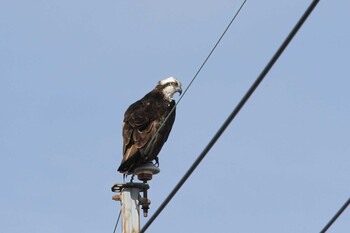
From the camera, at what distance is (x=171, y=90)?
13.1 metres

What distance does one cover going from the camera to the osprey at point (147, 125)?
10.1 metres

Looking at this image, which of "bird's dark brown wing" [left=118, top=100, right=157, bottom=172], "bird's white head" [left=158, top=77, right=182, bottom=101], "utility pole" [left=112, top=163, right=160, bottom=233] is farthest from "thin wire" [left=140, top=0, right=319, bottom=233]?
"bird's white head" [left=158, top=77, right=182, bottom=101]

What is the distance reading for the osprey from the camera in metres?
10.1

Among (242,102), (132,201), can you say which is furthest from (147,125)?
(242,102)

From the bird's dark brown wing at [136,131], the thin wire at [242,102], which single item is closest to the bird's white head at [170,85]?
the bird's dark brown wing at [136,131]

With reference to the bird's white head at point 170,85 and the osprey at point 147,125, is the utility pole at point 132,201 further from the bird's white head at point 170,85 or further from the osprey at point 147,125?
the bird's white head at point 170,85

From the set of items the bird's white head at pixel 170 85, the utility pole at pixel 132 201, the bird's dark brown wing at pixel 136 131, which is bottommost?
the utility pole at pixel 132 201

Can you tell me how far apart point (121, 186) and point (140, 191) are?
152mm

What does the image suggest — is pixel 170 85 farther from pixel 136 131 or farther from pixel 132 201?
pixel 132 201

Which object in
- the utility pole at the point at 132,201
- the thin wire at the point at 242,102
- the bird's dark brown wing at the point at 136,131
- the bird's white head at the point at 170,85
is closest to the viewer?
the thin wire at the point at 242,102

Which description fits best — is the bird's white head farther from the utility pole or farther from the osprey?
the utility pole

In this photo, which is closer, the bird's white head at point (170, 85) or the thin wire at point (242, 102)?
the thin wire at point (242, 102)

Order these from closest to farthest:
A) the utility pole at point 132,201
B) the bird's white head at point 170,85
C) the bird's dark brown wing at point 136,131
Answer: the utility pole at point 132,201 → the bird's dark brown wing at point 136,131 → the bird's white head at point 170,85

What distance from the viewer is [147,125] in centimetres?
1148
